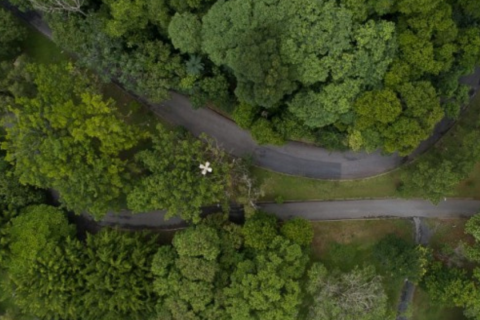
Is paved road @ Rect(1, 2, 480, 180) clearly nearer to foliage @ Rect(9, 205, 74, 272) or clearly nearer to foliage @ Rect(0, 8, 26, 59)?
foliage @ Rect(0, 8, 26, 59)

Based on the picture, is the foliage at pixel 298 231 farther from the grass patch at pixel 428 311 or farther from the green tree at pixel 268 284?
the grass patch at pixel 428 311

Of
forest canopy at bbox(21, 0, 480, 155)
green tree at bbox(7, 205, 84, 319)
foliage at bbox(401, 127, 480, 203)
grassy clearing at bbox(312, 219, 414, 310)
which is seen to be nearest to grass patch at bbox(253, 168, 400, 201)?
grassy clearing at bbox(312, 219, 414, 310)

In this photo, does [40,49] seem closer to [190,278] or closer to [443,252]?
[190,278]

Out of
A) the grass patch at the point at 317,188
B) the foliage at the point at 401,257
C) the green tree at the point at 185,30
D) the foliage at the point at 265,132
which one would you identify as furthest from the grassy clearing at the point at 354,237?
the green tree at the point at 185,30

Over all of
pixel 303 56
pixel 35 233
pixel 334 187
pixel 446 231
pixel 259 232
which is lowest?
pixel 35 233

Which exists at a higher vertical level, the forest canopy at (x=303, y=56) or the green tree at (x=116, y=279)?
the forest canopy at (x=303, y=56)

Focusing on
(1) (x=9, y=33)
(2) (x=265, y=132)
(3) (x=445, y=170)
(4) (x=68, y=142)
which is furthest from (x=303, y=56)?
(1) (x=9, y=33)
